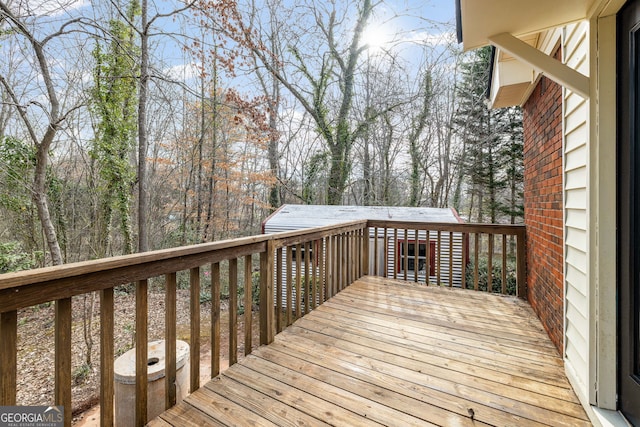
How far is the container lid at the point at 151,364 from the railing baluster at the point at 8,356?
87 centimetres

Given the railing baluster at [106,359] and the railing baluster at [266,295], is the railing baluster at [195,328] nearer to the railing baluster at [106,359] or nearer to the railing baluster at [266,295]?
the railing baluster at [106,359]

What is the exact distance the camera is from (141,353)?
1.58 m

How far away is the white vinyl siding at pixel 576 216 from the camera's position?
1.68 metres

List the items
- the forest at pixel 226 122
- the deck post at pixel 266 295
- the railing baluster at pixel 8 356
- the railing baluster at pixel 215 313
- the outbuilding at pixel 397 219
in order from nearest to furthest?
the railing baluster at pixel 8 356, the railing baluster at pixel 215 313, the deck post at pixel 266 295, the forest at pixel 226 122, the outbuilding at pixel 397 219

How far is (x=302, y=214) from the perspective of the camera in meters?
8.32

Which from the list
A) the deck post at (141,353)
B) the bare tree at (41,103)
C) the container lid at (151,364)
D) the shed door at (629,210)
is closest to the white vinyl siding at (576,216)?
the shed door at (629,210)

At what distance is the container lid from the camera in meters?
1.98

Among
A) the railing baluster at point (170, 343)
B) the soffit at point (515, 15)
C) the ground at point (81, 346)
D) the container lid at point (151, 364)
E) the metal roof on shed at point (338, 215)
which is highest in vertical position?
the soffit at point (515, 15)

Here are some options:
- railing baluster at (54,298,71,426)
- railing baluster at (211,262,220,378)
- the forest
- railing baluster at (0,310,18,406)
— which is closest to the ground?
the forest

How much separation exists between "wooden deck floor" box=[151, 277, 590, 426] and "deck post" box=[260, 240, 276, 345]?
11cm

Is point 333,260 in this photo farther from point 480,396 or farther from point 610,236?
point 610,236

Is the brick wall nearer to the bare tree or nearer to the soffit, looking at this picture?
the soffit

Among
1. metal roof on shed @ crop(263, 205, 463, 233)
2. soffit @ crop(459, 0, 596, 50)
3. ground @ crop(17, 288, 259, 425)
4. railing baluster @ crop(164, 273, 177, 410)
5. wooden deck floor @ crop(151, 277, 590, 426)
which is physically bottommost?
ground @ crop(17, 288, 259, 425)

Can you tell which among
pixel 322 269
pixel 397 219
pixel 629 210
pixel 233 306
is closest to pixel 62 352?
pixel 233 306
